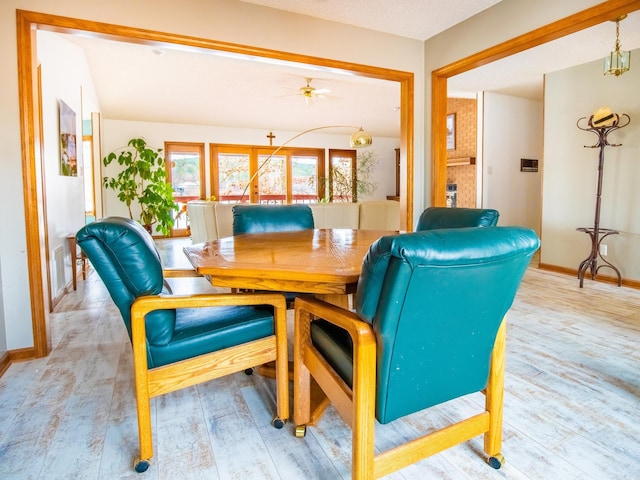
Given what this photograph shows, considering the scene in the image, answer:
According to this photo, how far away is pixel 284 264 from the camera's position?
149cm

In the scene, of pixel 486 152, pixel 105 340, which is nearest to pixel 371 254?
pixel 105 340

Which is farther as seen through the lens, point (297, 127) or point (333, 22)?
point (297, 127)

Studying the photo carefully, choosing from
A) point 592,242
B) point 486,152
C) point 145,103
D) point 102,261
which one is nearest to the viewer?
point 102,261

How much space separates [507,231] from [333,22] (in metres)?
2.70

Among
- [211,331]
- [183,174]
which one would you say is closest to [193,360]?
[211,331]

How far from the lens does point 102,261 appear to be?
1293 millimetres

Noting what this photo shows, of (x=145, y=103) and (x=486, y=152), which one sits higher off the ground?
(x=145, y=103)

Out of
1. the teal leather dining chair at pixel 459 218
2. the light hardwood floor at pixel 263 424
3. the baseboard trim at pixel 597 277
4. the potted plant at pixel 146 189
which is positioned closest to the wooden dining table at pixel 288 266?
the light hardwood floor at pixel 263 424

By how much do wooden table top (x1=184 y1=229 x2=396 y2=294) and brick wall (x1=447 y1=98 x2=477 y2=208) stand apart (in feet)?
14.5

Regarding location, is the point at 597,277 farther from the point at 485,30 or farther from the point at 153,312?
the point at 153,312

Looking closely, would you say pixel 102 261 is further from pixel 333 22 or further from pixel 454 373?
pixel 333 22

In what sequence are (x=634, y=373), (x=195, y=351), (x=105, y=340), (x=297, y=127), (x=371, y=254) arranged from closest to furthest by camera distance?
1. (x=371, y=254)
2. (x=195, y=351)
3. (x=634, y=373)
4. (x=105, y=340)
5. (x=297, y=127)

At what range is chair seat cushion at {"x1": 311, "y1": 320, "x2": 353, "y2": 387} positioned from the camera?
1.21m

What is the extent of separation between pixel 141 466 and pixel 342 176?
850cm
